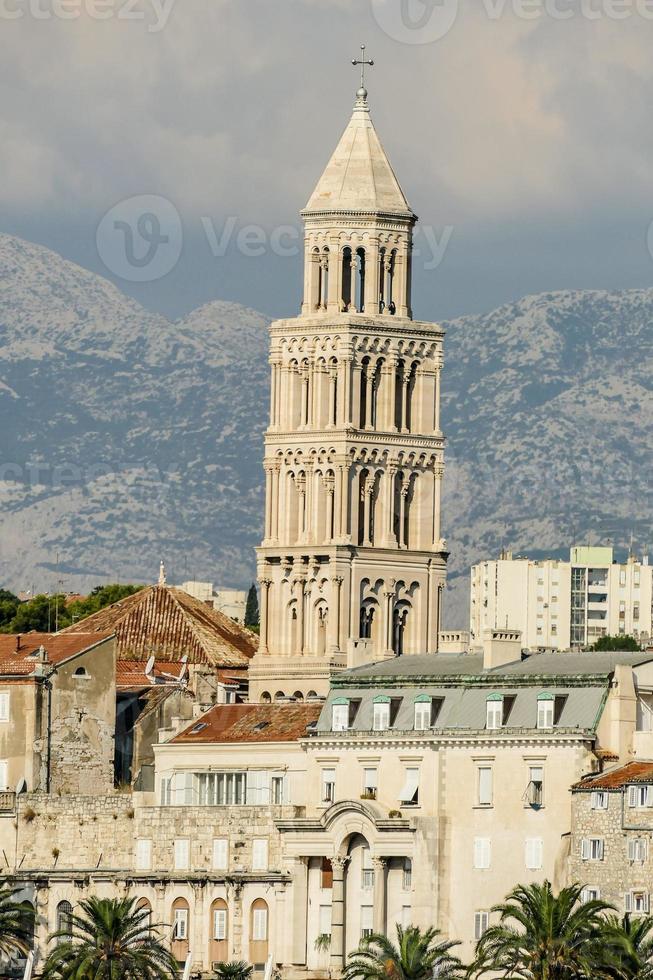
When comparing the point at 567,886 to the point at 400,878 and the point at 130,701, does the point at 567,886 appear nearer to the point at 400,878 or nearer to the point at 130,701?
the point at 400,878

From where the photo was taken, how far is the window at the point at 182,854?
6555 inches

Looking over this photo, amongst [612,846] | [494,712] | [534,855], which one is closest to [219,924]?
[494,712]

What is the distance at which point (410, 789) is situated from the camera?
157 meters

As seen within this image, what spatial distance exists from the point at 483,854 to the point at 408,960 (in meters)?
11.9

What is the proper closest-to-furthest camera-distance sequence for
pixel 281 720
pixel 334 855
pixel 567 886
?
1. pixel 567 886
2. pixel 334 855
3. pixel 281 720

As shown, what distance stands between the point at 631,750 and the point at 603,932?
701 inches

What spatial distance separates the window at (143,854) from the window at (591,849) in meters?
26.9

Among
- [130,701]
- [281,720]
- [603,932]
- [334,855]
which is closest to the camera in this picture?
[603,932]

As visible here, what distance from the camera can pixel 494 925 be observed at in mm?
144500

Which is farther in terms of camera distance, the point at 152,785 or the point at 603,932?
the point at 152,785

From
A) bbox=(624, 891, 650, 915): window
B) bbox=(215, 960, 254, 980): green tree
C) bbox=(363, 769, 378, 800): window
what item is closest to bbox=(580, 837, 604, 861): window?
bbox=(624, 891, 650, 915): window

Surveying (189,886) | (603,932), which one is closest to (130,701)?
(189,886)

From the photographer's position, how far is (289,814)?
163 metres

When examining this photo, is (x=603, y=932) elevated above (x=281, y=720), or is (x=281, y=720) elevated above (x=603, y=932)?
(x=281, y=720)
